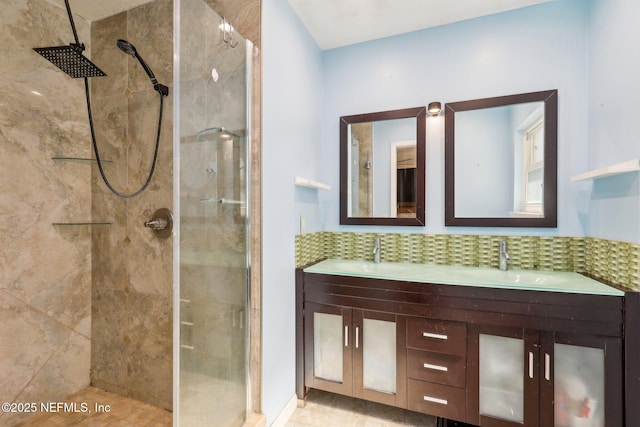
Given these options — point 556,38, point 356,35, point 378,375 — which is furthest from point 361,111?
point 378,375

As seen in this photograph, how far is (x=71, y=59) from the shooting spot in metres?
1.52

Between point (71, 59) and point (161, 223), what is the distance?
0.99 m

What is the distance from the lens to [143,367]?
1.82 metres

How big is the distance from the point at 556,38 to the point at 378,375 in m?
2.45

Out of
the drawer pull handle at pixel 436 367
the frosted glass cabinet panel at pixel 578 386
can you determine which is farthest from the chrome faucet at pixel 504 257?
the drawer pull handle at pixel 436 367

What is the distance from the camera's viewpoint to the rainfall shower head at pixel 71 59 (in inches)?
54.6

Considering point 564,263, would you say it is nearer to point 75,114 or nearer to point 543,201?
point 543,201

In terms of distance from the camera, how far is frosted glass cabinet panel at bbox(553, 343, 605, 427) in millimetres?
1404

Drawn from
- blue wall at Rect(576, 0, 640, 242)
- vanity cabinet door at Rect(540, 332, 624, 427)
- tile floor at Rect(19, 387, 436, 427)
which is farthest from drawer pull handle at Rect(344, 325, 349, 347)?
blue wall at Rect(576, 0, 640, 242)

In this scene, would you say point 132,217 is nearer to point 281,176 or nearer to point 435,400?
point 281,176

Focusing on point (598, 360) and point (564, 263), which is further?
point (564, 263)

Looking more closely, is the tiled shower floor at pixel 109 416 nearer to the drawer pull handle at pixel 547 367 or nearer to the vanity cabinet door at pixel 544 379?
the vanity cabinet door at pixel 544 379

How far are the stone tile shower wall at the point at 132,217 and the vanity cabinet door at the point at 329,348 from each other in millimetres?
887

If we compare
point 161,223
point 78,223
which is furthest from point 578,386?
point 78,223
